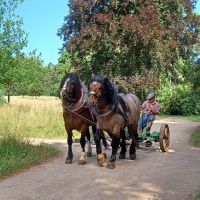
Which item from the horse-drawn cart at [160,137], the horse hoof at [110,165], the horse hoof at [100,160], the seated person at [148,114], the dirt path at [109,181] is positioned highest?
the seated person at [148,114]

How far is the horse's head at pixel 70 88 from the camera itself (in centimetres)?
1095

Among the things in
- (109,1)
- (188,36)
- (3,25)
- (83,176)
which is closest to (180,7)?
(188,36)

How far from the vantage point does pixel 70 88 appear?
36.1 ft

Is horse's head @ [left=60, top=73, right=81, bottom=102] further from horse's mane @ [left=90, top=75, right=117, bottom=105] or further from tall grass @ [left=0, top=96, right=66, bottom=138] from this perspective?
tall grass @ [left=0, top=96, right=66, bottom=138]

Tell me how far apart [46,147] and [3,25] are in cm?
1438

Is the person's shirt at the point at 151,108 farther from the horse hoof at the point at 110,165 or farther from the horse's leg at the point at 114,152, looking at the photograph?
the horse hoof at the point at 110,165

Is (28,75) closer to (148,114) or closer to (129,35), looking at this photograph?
(129,35)

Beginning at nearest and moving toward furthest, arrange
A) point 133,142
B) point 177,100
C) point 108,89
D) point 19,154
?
point 108,89 < point 19,154 < point 133,142 < point 177,100

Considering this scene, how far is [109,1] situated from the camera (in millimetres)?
33125

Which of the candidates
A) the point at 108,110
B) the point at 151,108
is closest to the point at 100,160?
the point at 108,110

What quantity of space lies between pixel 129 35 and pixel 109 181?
74.9 feet

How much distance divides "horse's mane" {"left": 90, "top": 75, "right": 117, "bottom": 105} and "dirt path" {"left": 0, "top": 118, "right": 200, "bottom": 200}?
162 centimetres

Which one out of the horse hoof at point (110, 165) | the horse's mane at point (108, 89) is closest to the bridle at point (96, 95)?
the horse's mane at point (108, 89)

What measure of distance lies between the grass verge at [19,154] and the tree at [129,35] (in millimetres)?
18470
